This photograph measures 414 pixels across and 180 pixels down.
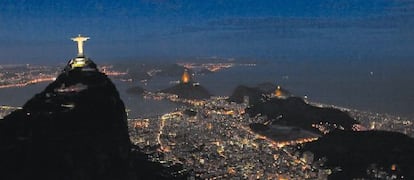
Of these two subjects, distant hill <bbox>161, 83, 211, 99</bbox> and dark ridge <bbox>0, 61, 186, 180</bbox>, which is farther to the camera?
distant hill <bbox>161, 83, 211, 99</bbox>

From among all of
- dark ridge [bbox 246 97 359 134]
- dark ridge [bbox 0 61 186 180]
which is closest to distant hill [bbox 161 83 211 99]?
dark ridge [bbox 246 97 359 134]

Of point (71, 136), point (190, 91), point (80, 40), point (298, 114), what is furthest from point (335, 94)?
point (71, 136)

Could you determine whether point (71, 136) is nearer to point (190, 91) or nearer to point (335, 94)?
point (190, 91)

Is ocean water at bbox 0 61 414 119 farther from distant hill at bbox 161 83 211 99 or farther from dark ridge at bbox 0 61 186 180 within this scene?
dark ridge at bbox 0 61 186 180

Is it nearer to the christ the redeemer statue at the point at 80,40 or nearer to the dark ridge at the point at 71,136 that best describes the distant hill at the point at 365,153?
the dark ridge at the point at 71,136

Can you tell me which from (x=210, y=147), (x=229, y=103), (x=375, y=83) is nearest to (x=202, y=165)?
(x=210, y=147)

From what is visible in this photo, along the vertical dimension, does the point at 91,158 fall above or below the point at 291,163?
above

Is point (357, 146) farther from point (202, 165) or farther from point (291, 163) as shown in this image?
point (202, 165)

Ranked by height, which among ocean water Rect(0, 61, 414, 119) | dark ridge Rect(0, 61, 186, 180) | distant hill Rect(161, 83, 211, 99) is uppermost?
dark ridge Rect(0, 61, 186, 180)
